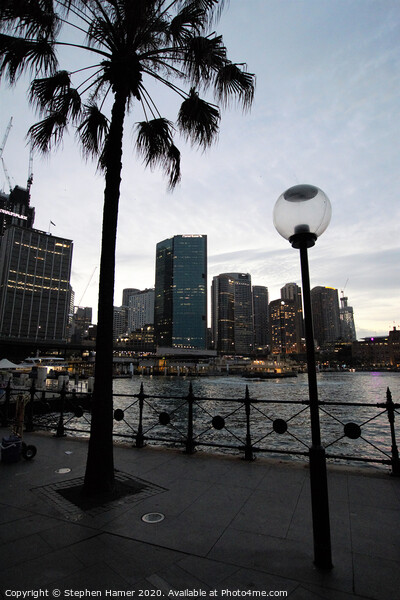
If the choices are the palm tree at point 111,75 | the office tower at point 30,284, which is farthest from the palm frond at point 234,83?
the office tower at point 30,284

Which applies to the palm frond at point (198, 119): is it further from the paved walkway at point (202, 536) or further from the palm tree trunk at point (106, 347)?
the paved walkway at point (202, 536)

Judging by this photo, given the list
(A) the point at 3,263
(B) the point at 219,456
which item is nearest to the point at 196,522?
(B) the point at 219,456

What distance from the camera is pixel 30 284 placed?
7510 inches

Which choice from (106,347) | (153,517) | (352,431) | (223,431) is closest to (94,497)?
(153,517)

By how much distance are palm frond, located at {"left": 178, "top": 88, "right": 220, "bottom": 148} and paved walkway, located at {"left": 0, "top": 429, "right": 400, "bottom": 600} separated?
6990mm

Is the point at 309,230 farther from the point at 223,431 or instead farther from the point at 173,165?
the point at 223,431

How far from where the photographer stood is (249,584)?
113 inches

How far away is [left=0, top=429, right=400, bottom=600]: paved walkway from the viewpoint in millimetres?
2871

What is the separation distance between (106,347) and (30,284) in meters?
213

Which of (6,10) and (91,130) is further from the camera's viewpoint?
(91,130)

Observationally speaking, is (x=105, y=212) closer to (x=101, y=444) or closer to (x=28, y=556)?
(x=101, y=444)

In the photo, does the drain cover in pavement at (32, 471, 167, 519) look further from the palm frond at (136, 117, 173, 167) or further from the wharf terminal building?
the wharf terminal building

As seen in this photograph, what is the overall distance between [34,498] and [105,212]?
203 inches

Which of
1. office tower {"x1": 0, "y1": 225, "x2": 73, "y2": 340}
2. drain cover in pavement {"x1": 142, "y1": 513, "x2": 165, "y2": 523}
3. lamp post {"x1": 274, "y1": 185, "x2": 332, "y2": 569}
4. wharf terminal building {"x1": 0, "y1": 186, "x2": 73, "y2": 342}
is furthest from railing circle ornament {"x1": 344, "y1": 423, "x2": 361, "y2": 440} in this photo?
office tower {"x1": 0, "y1": 225, "x2": 73, "y2": 340}
